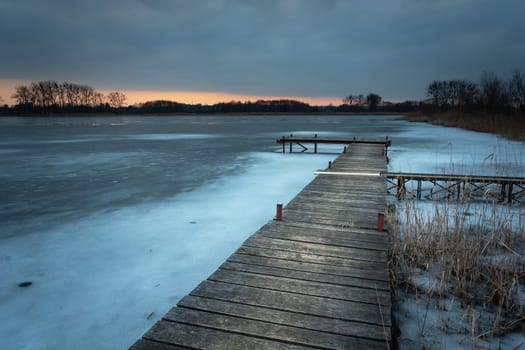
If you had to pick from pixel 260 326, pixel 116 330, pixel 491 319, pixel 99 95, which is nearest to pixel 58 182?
pixel 116 330

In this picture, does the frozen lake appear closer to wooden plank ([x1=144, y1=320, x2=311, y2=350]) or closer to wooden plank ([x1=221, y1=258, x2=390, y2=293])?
wooden plank ([x1=221, y1=258, x2=390, y2=293])

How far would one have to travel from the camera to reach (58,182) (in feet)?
31.4

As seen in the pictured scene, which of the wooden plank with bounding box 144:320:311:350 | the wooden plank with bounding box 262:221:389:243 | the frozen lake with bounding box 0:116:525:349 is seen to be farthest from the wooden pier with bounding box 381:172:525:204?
the wooden plank with bounding box 144:320:311:350

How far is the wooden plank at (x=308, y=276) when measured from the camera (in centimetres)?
300

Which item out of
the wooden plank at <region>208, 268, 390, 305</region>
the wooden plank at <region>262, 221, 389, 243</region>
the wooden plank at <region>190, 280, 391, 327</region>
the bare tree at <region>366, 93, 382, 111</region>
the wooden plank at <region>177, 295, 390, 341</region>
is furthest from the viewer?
the bare tree at <region>366, 93, 382, 111</region>

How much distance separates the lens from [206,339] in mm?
2209

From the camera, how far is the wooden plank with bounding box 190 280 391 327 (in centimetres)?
251

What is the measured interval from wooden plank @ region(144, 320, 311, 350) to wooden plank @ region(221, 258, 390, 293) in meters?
0.98

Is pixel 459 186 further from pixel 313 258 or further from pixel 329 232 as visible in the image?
pixel 313 258

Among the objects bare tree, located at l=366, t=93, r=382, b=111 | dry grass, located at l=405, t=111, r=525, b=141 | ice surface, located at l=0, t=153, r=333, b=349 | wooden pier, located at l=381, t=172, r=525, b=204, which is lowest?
ice surface, located at l=0, t=153, r=333, b=349

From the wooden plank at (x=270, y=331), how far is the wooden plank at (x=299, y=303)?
23cm

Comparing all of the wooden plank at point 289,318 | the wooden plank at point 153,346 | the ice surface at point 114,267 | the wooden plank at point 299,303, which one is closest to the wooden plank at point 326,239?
Answer: the ice surface at point 114,267

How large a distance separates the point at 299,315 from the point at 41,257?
13.4 ft

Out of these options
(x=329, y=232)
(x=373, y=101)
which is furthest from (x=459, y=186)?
(x=373, y=101)
